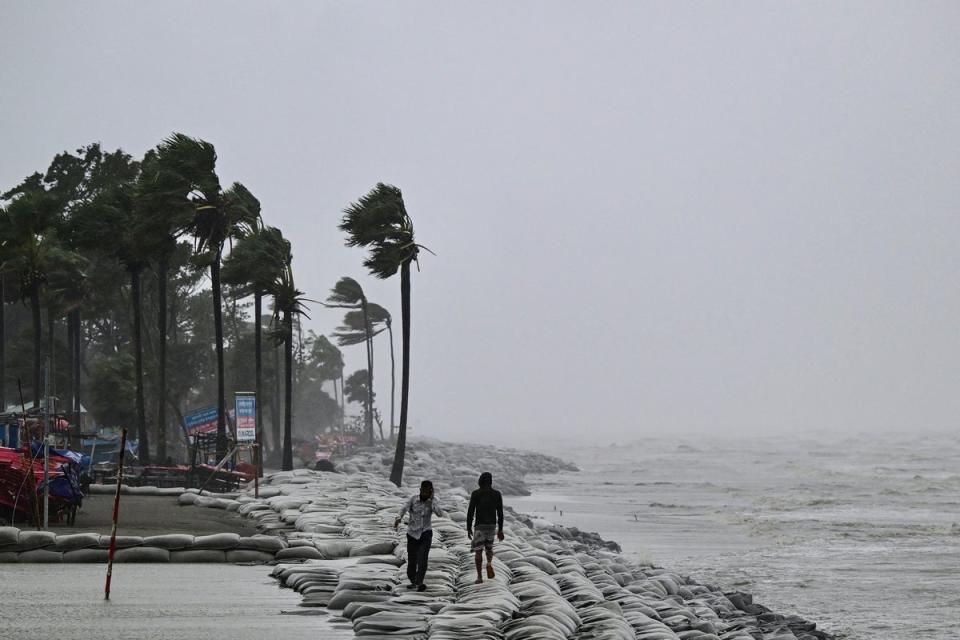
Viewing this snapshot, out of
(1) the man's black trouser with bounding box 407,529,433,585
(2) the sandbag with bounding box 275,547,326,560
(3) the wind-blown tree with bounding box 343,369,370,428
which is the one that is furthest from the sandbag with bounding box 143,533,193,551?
(3) the wind-blown tree with bounding box 343,369,370,428

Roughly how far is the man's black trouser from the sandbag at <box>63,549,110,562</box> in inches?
225

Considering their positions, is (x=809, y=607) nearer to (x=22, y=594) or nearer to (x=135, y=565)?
(x=135, y=565)

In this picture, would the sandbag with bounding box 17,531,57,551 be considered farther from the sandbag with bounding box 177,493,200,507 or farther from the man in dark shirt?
the sandbag with bounding box 177,493,200,507

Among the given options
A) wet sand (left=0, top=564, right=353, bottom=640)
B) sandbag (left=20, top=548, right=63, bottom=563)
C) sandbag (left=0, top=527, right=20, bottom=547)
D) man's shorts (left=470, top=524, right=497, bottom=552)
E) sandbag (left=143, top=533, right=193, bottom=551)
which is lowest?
wet sand (left=0, top=564, right=353, bottom=640)

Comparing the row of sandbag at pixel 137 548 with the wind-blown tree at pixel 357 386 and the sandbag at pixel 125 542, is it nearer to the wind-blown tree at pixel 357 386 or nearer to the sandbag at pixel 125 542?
the sandbag at pixel 125 542

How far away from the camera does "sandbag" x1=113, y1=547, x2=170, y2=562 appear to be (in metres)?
18.2

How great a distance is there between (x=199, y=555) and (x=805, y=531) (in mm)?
22389

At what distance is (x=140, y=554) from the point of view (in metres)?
18.3

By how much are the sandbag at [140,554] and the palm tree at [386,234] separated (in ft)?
65.2

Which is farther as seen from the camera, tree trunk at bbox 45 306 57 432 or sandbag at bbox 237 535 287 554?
sandbag at bbox 237 535 287 554

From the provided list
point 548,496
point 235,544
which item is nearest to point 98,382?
point 548,496

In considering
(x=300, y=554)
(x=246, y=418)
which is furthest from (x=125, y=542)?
(x=246, y=418)

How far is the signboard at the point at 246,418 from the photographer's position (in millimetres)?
33688

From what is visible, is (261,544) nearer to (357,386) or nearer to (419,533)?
(419,533)
